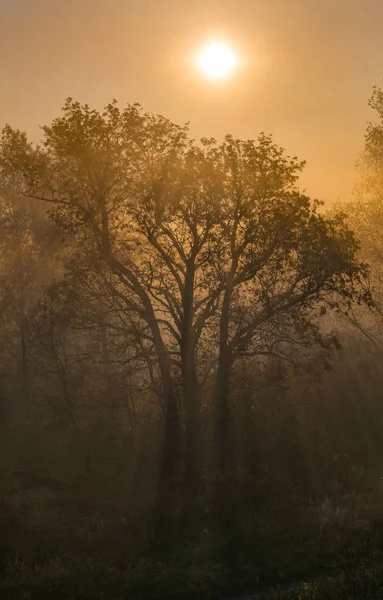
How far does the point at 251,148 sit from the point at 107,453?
47.5 ft

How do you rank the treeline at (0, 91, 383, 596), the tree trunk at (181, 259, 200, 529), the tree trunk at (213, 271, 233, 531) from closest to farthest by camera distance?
the treeline at (0, 91, 383, 596), the tree trunk at (213, 271, 233, 531), the tree trunk at (181, 259, 200, 529)

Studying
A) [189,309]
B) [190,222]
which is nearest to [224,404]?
[189,309]


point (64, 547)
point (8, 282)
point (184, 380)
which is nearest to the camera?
point (64, 547)

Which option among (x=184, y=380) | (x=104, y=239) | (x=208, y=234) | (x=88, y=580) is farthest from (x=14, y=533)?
(x=208, y=234)

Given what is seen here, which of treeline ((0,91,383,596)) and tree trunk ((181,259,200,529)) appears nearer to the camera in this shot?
treeline ((0,91,383,596))

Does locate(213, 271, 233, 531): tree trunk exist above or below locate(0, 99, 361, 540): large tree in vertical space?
below

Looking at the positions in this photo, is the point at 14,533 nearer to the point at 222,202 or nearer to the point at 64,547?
the point at 64,547

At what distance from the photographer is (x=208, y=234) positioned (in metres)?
24.8

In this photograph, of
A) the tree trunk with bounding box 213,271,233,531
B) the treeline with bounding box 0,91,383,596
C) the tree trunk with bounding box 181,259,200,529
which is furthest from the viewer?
the tree trunk with bounding box 181,259,200,529

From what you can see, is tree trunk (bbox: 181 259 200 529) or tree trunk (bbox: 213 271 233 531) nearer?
tree trunk (bbox: 213 271 233 531)

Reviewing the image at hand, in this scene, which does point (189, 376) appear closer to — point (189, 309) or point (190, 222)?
point (189, 309)

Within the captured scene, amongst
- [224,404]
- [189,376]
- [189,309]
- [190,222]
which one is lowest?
[224,404]

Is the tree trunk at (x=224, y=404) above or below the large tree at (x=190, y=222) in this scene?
below

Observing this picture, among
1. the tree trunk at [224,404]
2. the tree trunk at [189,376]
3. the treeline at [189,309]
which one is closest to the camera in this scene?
the treeline at [189,309]
